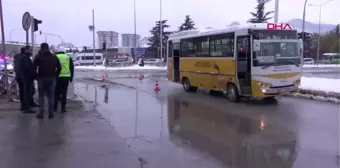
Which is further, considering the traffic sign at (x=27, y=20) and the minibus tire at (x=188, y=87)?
the minibus tire at (x=188, y=87)

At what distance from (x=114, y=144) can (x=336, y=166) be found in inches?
154

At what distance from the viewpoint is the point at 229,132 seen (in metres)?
8.73

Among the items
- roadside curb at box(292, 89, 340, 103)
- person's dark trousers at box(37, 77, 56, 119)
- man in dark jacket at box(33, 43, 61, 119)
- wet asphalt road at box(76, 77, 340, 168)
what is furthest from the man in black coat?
roadside curb at box(292, 89, 340, 103)

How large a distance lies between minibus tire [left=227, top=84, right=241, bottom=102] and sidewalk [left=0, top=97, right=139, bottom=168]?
576cm

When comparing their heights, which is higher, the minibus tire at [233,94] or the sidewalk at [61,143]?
the minibus tire at [233,94]

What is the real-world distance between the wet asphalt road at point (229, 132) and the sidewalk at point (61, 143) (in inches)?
14.5

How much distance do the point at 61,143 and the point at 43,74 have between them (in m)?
2.66

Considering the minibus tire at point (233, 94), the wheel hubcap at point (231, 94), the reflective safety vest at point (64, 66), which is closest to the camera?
the reflective safety vest at point (64, 66)

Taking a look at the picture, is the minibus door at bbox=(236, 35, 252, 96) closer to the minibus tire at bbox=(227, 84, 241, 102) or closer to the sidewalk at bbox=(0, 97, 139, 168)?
the minibus tire at bbox=(227, 84, 241, 102)

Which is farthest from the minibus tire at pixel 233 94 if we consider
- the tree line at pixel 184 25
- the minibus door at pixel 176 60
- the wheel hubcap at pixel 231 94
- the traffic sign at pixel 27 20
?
the tree line at pixel 184 25

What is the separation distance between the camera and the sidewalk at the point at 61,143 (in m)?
6.12

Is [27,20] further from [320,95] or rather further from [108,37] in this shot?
[108,37]

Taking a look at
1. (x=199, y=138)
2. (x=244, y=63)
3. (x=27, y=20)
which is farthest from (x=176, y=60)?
(x=199, y=138)

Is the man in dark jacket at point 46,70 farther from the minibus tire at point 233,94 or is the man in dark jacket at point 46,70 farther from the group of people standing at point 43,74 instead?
the minibus tire at point 233,94
